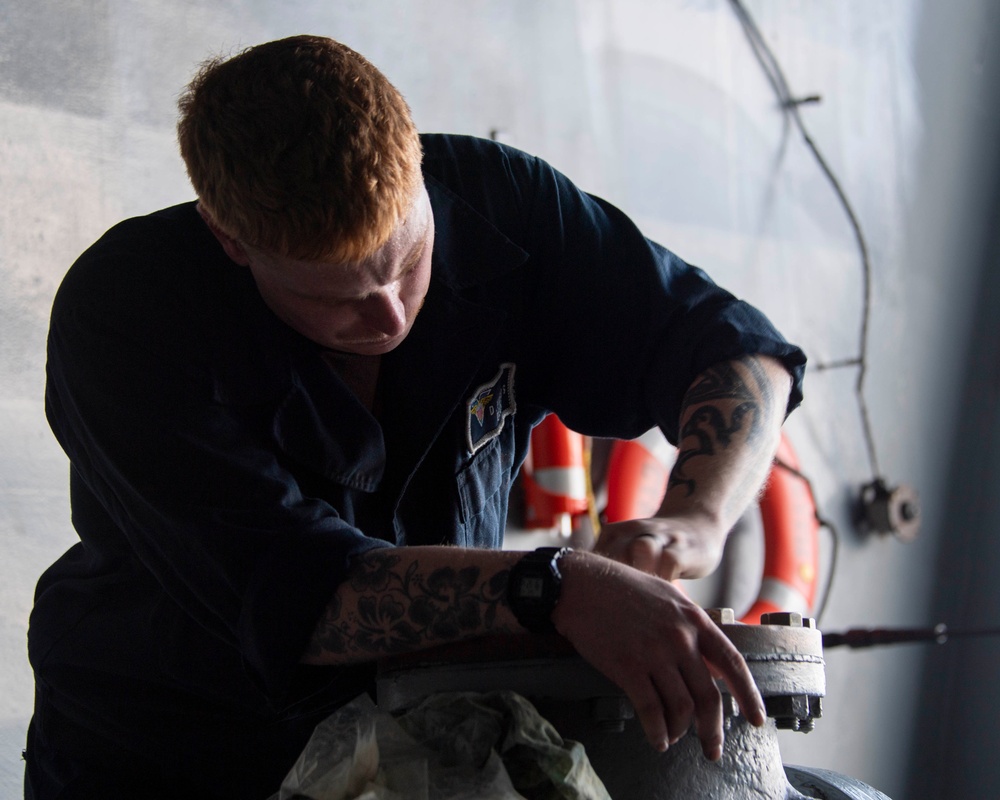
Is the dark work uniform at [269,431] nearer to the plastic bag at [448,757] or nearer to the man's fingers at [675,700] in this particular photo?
the plastic bag at [448,757]

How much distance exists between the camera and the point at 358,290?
104 cm

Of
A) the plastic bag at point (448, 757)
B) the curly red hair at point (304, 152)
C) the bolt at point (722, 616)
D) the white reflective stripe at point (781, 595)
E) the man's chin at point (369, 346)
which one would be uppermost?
the curly red hair at point (304, 152)

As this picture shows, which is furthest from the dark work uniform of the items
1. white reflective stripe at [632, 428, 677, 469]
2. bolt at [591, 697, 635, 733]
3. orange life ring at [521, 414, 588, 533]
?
white reflective stripe at [632, 428, 677, 469]

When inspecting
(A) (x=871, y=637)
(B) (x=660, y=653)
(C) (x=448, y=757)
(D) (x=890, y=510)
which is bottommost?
(A) (x=871, y=637)

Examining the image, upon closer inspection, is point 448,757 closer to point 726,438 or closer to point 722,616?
point 722,616

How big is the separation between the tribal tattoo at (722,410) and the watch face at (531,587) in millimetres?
298

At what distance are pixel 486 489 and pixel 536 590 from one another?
1.49 ft

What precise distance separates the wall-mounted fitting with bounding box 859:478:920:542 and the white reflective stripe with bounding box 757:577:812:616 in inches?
29.3

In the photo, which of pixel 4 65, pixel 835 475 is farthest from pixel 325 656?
pixel 835 475

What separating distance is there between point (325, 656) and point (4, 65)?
148cm

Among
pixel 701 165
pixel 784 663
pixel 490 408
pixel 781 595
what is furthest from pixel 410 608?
pixel 701 165

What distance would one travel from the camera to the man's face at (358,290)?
3.35 ft

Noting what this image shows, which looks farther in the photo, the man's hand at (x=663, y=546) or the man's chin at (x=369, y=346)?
the man's chin at (x=369, y=346)

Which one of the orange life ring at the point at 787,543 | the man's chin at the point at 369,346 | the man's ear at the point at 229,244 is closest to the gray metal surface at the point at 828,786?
the man's chin at the point at 369,346
